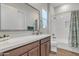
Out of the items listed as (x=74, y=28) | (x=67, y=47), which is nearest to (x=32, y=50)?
(x=67, y=47)

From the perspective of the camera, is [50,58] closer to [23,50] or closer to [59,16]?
[23,50]

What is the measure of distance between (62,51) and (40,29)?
69 cm

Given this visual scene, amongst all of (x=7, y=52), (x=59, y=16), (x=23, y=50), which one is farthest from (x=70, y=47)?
(x=7, y=52)

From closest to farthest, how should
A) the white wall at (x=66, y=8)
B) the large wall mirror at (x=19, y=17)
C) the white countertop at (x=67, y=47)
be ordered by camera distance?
1. the large wall mirror at (x=19, y=17)
2. the white wall at (x=66, y=8)
3. the white countertop at (x=67, y=47)

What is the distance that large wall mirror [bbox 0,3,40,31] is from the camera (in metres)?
1.54

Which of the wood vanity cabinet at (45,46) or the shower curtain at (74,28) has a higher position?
the shower curtain at (74,28)

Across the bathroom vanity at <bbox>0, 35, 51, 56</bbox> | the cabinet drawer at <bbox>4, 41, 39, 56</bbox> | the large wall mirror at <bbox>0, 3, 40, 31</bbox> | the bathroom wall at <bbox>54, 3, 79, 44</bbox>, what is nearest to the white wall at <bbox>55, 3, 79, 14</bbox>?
the bathroom wall at <bbox>54, 3, 79, 44</bbox>

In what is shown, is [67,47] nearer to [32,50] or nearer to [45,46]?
[45,46]

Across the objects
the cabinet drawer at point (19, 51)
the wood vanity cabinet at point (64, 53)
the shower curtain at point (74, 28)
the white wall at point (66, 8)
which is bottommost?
the wood vanity cabinet at point (64, 53)

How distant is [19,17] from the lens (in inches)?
72.5

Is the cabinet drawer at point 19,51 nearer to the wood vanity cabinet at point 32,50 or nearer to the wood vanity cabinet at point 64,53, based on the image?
Answer: the wood vanity cabinet at point 32,50

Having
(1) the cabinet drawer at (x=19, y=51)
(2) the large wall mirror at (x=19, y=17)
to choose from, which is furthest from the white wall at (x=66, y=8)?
(1) the cabinet drawer at (x=19, y=51)

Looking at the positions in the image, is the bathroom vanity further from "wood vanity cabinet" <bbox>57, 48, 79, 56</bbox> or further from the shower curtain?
the shower curtain

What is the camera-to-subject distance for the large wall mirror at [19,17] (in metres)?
1.54
